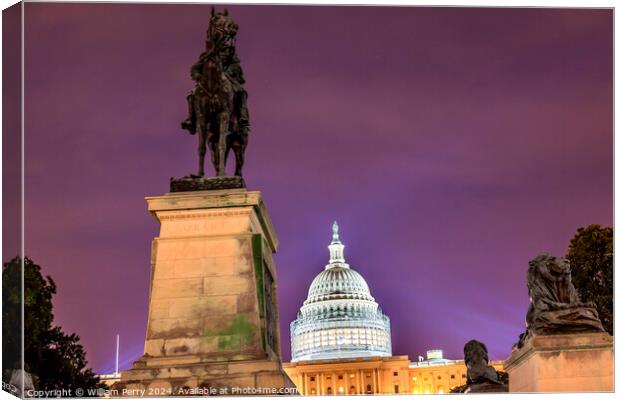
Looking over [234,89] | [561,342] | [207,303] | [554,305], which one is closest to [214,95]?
[234,89]

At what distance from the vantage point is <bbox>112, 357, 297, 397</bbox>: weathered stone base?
48.5 ft

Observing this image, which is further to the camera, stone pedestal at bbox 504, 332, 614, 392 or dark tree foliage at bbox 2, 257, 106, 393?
dark tree foliage at bbox 2, 257, 106, 393

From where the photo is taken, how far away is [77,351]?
45.0 metres

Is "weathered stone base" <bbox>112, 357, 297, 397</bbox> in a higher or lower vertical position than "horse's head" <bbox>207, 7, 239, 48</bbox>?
lower

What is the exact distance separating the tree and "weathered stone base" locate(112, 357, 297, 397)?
87.2 feet

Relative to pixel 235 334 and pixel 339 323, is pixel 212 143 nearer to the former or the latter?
pixel 235 334

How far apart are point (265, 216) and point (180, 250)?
2178 millimetres

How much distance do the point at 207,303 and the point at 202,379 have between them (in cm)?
141

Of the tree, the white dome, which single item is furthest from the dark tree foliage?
the white dome

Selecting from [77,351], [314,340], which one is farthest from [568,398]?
[314,340]

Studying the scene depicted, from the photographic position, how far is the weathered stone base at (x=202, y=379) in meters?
14.8

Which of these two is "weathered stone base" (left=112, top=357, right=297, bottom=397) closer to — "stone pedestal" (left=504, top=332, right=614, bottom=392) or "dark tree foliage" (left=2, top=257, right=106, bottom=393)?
"stone pedestal" (left=504, top=332, right=614, bottom=392)

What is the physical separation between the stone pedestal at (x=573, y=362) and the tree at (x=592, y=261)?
22256mm

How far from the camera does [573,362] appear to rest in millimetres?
17016
